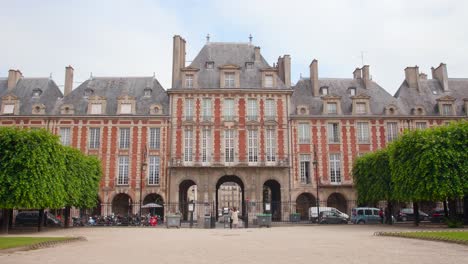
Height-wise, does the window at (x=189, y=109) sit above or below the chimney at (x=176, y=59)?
below

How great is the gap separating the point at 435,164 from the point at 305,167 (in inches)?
519

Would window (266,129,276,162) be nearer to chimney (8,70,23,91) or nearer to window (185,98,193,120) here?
window (185,98,193,120)

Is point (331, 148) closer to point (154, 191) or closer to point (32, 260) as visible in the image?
point (154, 191)

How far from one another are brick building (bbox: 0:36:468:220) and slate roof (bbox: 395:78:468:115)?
256 mm

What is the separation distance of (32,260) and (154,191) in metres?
23.5

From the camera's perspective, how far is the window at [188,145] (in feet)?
112

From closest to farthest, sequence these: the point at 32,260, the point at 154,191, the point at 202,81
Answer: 1. the point at 32,260
2. the point at 154,191
3. the point at 202,81

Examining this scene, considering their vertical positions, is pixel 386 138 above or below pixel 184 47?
below

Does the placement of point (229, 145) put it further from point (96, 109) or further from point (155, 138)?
point (96, 109)

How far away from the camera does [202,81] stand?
3594 centimetres

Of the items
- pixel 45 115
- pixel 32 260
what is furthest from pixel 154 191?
pixel 32 260

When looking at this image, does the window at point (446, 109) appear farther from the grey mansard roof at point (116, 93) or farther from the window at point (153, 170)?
the window at point (153, 170)

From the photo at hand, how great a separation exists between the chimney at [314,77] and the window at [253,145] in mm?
7097

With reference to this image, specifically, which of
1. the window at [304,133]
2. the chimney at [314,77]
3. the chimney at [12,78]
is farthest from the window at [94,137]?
the chimney at [314,77]
